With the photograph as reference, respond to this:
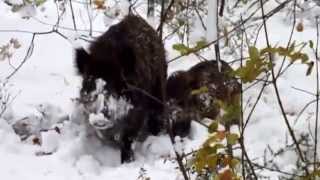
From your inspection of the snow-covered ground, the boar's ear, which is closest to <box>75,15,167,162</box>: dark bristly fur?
the boar's ear

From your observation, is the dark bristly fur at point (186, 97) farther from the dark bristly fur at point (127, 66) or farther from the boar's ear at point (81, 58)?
the boar's ear at point (81, 58)

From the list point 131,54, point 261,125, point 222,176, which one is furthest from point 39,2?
point 261,125

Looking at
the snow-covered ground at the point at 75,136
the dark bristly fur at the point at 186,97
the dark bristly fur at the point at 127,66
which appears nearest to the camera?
the snow-covered ground at the point at 75,136

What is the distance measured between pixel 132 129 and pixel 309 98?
146 centimetres

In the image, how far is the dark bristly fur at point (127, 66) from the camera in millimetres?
4367

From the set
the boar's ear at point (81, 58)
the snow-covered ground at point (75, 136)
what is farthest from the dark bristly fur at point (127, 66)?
the snow-covered ground at point (75, 136)

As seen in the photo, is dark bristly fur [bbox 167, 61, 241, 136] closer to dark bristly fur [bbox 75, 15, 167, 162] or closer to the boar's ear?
dark bristly fur [bbox 75, 15, 167, 162]

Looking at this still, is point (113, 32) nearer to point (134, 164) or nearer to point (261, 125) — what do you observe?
point (134, 164)

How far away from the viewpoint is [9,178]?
13.1 feet

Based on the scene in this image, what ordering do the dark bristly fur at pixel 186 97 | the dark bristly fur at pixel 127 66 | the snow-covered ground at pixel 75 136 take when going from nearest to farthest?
the snow-covered ground at pixel 75 136 < the dark bristly fur at pixel 127 66 < the dark bristly fur at pixel 186 97

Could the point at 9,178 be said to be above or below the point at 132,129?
below

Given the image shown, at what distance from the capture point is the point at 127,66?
172 inches

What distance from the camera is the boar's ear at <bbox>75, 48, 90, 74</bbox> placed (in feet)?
14.6

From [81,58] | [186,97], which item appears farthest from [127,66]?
[186,97]
